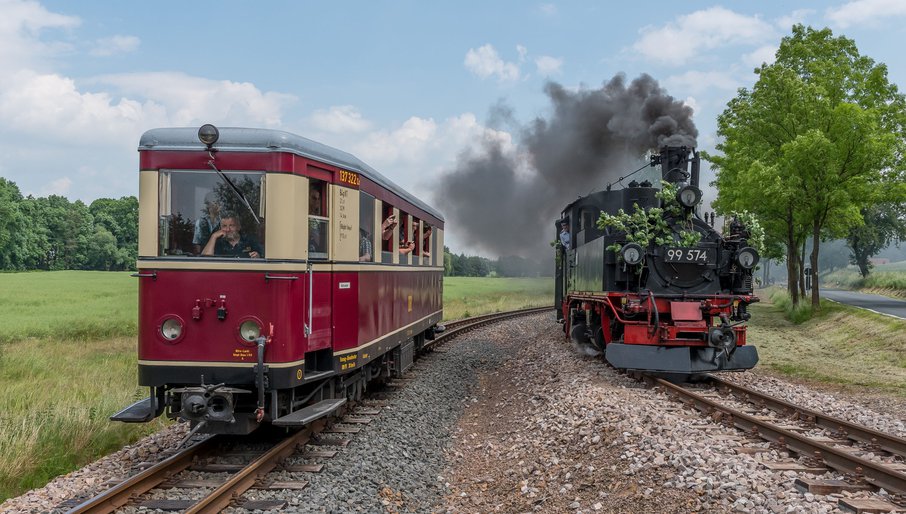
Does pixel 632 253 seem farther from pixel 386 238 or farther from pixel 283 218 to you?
pixel 283 218

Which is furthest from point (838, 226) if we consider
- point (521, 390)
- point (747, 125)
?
point (521, 390)

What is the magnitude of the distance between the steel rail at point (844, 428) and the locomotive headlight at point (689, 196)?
3.06m

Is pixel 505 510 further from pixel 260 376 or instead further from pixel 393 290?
pixel 393 290

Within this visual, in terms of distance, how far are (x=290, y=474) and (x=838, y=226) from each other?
2086 cm

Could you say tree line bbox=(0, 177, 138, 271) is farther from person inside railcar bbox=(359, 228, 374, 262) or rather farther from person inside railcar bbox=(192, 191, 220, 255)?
person inside railcar bbox=(192, 191, 220, 255)

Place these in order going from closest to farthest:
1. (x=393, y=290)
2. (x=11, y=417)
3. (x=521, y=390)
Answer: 1. (x=11, y=417)
2. (x=393, y=290)
3. (x=521, y=390)

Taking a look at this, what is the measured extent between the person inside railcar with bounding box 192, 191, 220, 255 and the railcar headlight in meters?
6.21

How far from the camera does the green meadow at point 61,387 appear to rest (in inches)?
260

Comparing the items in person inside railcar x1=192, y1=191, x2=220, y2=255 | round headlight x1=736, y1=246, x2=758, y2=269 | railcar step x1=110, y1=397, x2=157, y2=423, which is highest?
person inside railcar x1=192, y1=191, x2=220, y2=255

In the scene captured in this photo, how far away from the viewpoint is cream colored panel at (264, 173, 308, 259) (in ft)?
21.1

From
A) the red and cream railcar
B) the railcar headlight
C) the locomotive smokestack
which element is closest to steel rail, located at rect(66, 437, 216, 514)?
the red and cream railcar

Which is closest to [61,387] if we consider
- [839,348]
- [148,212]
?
[148,212]

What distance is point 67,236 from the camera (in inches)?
2542

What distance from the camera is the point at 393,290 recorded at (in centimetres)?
957
